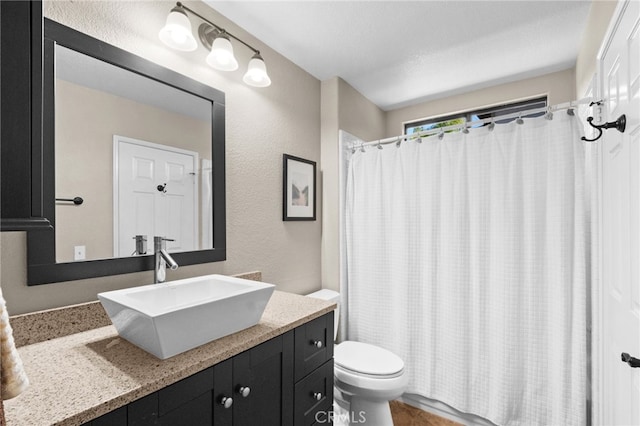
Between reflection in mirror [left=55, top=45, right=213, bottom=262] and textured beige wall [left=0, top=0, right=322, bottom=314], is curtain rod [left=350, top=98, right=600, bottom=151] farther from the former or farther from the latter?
reflection in mirror [left=55, top=45, right=213, bottom=262]

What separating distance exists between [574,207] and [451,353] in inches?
44.2

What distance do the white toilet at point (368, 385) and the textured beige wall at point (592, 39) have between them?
1858 mm

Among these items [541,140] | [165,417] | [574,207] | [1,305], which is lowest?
[165,417]

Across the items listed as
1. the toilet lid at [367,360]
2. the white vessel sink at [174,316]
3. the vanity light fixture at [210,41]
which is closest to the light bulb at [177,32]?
the vanity light fixture at [210,41]

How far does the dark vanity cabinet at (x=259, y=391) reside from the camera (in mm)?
847

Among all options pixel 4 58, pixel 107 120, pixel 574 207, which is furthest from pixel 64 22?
pixel 574 207

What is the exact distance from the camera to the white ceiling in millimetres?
1697

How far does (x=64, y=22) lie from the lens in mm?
1162

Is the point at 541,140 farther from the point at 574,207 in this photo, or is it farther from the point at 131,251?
the point at 131,251

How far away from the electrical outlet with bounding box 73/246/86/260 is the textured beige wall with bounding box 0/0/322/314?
94 millimetres

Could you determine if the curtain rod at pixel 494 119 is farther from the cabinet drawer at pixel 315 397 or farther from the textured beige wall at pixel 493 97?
the cabinet drawer at pixel 315 397

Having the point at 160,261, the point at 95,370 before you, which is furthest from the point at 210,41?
the point at 95,370

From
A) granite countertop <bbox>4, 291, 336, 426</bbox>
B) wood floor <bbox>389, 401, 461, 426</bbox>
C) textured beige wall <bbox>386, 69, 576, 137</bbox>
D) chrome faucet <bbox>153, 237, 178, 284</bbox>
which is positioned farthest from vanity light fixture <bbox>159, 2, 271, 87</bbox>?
wood floor <bbox>389, 401, 461, 426</bbox>

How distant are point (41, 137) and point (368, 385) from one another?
1.72 meters
